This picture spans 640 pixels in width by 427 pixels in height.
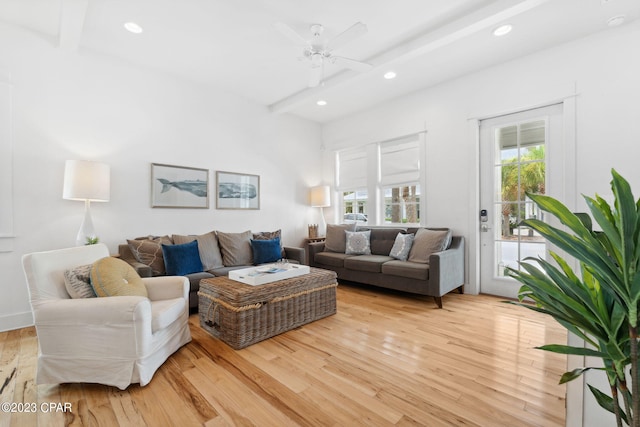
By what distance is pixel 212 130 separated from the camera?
417cm

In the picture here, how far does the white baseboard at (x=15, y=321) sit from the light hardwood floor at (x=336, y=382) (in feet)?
0.31

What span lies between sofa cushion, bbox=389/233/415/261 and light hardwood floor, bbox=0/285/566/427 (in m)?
1.17

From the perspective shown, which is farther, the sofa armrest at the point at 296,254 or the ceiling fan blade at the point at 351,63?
the sofa armrest at the point at 296,254

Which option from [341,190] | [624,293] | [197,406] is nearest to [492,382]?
[624,293]

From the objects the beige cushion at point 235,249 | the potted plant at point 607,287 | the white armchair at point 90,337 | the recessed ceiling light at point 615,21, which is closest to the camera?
the potted plant at point 607,287

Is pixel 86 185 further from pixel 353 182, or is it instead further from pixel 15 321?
pixel 353 182

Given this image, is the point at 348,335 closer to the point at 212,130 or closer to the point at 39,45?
the point at 212,130

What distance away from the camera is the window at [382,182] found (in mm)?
4449

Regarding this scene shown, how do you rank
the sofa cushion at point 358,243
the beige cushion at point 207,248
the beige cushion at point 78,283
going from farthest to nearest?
the sofa cushion at point 358,243 → the beige cushion at point 207,248 → the beige cushion at point 78,283

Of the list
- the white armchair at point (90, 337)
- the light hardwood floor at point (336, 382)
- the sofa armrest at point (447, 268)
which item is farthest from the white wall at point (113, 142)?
the sofa armrest at point (447, 268)

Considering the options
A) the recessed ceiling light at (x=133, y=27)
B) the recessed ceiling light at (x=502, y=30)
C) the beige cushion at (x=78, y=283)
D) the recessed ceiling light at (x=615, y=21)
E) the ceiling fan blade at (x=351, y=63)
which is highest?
the recessed ceiling light at (x=615, y=21)

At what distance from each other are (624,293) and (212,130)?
4.39 m

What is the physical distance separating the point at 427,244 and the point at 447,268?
1.33ft

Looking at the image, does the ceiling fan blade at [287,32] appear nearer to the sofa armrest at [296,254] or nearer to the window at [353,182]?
the sofa armrest at [296,254]
